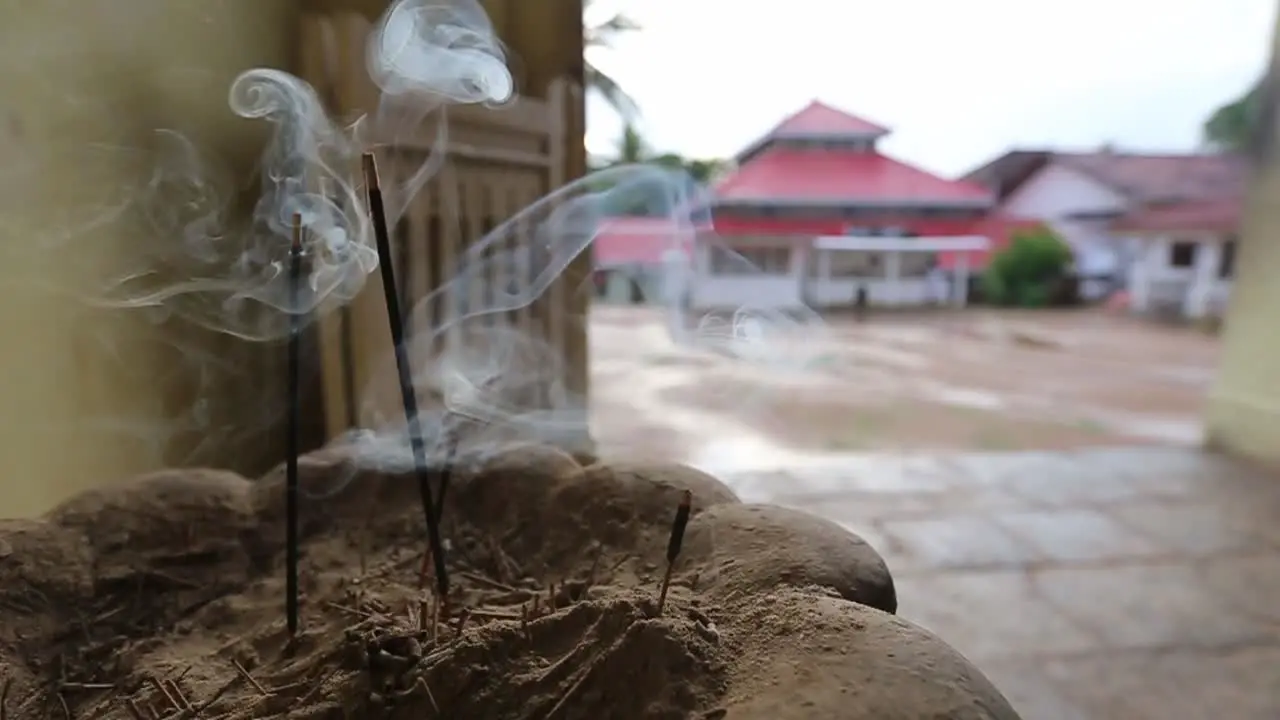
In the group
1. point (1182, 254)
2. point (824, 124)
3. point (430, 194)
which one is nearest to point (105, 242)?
point (430, 194)

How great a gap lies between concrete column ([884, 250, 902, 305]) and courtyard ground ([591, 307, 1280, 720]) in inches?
5.5

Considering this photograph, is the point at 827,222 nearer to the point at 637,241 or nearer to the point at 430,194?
the point at 637,241

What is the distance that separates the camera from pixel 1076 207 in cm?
421

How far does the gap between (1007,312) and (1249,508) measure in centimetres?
216

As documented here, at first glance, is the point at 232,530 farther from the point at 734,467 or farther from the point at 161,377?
the point at 734,467

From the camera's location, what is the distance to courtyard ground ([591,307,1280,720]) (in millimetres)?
1521

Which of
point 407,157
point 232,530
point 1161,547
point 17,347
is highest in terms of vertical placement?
point 407,157

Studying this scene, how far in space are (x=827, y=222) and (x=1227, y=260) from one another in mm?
2089

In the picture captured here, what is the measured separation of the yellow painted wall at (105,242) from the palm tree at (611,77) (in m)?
0.76

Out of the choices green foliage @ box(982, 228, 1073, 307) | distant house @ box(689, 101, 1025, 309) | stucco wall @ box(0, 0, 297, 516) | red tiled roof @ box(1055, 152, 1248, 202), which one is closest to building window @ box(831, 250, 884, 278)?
distant house @ box(689, 101, 1025, 309)

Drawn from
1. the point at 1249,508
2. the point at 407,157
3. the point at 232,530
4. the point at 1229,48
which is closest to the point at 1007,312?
the point at 1229,48

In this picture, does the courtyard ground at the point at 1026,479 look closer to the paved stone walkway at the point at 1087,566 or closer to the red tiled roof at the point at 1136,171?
the paved stone walkway at the point at 1087,566

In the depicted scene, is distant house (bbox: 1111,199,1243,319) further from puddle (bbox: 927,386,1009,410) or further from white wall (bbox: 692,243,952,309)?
puddle (bbox: 927,386,1009,410)

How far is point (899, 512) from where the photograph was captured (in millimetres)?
2199
